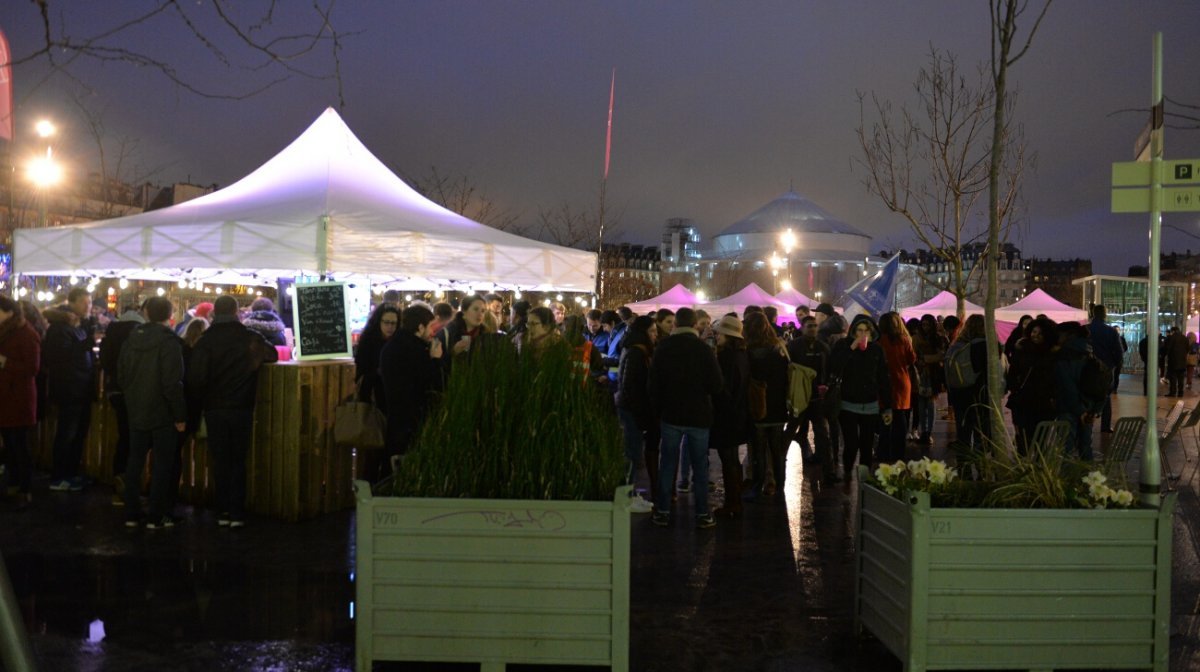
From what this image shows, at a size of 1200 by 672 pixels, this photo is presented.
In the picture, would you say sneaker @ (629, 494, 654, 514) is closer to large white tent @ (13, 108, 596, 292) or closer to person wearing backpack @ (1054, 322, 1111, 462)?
large white tent @ (13, 108, 596, 292)

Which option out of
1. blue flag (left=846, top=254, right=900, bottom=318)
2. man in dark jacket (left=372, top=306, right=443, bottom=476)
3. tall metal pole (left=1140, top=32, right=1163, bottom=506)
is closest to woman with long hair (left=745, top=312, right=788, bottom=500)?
man in dark jacket (left=372, top=306, right=443, bottom=476)

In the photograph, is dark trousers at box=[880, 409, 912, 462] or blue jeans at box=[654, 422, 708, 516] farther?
dark trousers at box=[880, 409, 912, 462]

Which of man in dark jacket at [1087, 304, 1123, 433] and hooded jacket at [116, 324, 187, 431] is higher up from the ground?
man in dark jacket at [1087, 304, 1123, 433]

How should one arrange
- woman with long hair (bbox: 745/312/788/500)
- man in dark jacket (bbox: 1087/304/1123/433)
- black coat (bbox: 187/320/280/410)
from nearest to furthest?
black coat (bbox: 187/320/280/410)
woman with long hair (bbox: 745/312/788/500)
man in dark jacket (bbox: 1087/304/1123/433)

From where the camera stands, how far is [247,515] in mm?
8328

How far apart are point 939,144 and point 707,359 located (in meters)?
7.40

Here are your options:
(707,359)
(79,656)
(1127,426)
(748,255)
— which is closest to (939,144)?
(1127,426)

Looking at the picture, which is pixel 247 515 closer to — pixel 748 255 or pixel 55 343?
pixel 55 343

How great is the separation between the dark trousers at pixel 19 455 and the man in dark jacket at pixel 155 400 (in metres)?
1.63

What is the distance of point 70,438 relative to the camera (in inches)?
375

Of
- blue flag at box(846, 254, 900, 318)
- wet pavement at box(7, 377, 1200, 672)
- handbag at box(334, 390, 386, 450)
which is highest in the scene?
blue flag at box(846, 254, 900, 318)

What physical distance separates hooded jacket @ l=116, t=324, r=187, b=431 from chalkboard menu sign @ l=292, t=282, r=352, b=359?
112 centimetres

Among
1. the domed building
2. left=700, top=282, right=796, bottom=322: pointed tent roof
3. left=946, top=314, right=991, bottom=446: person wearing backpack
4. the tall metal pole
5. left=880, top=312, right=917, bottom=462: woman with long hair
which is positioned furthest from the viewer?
the domed building

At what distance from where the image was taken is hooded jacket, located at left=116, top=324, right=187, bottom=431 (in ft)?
25.4
